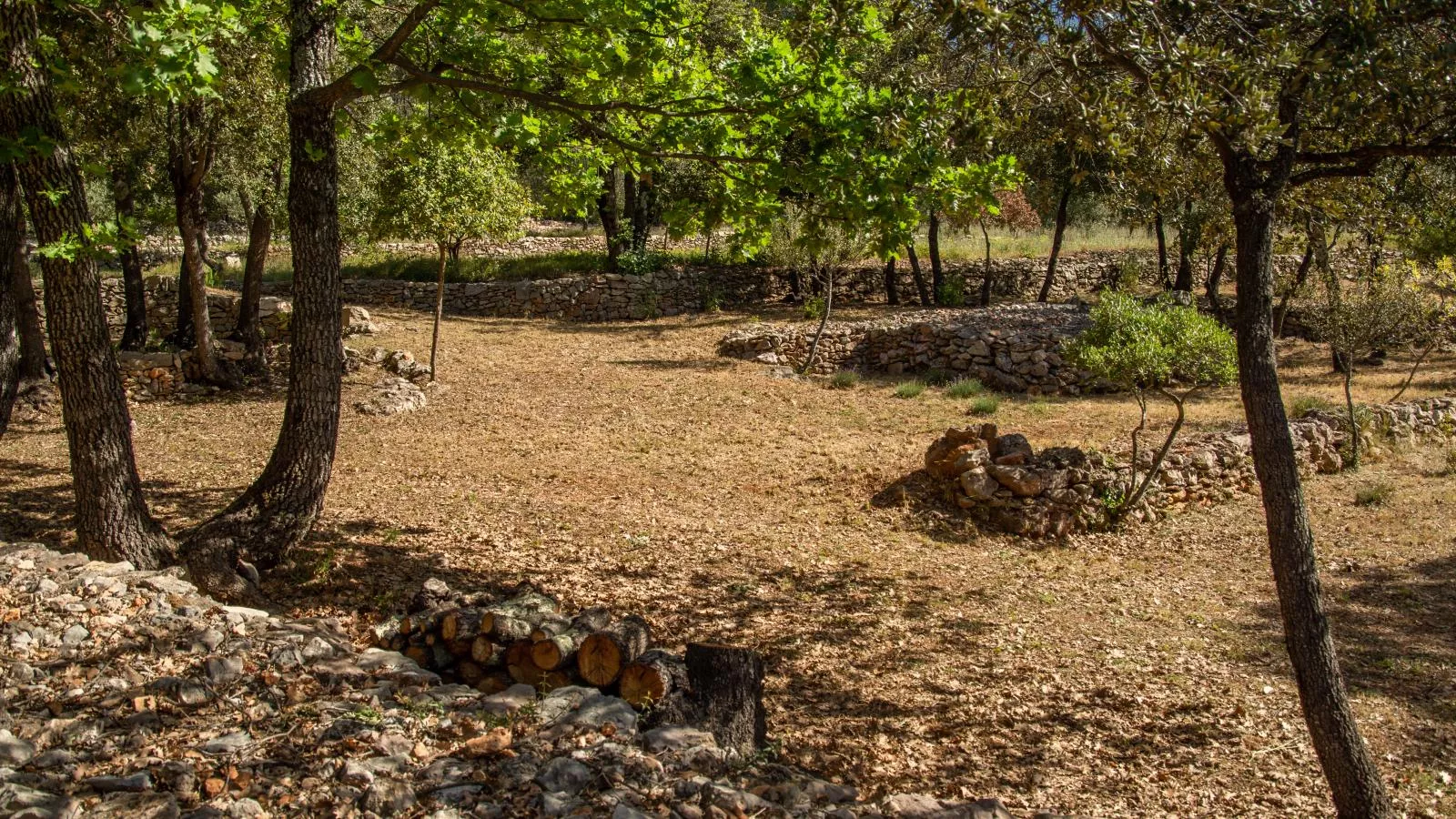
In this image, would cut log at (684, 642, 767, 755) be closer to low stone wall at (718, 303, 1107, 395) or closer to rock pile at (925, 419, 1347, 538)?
rock pile at (925, 419, 1347, 538)

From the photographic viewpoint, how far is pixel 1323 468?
43.2ft

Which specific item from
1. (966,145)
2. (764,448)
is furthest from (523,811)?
(764,448)

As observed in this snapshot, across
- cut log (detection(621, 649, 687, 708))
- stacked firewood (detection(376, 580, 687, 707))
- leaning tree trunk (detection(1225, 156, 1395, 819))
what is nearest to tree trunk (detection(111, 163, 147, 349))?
stacked firewood (detection(376, 580, 687, 707))

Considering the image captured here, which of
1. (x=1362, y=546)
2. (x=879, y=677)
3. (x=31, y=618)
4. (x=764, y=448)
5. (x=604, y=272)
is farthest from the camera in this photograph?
(x=604, y=272)

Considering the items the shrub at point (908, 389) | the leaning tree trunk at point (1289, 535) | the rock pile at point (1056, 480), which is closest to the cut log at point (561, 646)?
the leaning tree trunk at point (1289, 535)

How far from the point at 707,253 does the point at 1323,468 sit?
16535mm

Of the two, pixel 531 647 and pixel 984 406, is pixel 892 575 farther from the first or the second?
pixel 984 406

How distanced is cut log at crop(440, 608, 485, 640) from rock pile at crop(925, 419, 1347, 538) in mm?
6490

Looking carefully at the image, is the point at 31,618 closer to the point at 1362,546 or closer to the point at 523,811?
the point at 523,811

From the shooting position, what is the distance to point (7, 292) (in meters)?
7.64

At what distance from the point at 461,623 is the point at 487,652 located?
235 mm

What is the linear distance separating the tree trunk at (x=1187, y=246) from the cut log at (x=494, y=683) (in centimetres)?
1952

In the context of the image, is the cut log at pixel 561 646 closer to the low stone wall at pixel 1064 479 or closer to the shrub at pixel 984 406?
the low stone wall at pixel 1064 479

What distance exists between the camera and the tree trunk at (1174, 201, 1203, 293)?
22.2 meters
